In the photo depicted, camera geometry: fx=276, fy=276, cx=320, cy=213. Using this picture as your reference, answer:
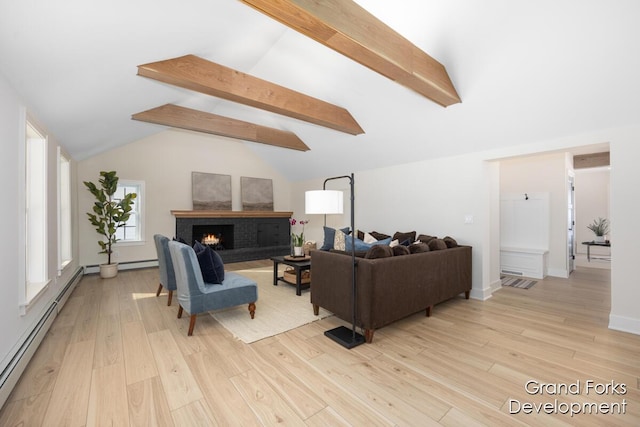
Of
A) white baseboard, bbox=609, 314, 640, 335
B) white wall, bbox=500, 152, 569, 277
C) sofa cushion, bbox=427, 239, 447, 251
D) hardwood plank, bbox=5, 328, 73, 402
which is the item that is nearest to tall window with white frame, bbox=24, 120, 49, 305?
hardwood plank, bbox=5, 328, 73, 402

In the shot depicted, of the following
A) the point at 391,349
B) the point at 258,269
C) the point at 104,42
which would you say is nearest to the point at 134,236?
the point at 258,269

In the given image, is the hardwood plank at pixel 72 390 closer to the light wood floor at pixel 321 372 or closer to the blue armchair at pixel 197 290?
the light wood floor at pixel 321 372

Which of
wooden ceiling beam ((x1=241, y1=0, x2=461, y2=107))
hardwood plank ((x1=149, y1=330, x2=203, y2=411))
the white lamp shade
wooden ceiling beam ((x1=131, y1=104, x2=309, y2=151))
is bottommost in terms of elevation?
hardwood plank ((x1=149, y1=330, x2=203, y2=411))

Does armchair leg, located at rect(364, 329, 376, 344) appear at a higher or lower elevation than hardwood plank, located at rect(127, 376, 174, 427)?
higher

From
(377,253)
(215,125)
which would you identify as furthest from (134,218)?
(377,253)

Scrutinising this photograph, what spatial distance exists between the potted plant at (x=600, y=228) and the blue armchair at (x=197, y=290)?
30.6ft

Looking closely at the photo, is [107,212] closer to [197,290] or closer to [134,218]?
[134,218]

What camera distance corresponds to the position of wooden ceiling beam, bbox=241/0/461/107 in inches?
68.8

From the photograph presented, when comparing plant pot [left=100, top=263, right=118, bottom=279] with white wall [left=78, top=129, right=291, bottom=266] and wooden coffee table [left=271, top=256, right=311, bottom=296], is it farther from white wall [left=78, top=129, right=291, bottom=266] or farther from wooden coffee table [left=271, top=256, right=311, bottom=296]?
wooden coffee table [left=271, top=256, right=311, bottom=296]

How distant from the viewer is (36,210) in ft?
9.34

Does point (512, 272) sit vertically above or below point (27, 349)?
below

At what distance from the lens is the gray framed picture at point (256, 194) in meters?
7.23

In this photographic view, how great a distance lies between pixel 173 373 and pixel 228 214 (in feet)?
15.9

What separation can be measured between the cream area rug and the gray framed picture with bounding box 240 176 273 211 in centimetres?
353
